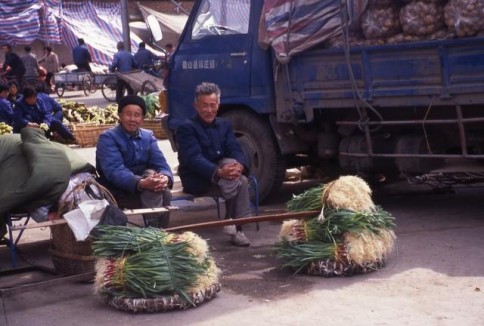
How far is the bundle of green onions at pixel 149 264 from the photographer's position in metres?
5.08

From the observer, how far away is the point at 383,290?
5.46 meters

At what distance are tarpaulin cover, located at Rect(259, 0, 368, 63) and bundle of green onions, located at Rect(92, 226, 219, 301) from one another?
3.23 meters

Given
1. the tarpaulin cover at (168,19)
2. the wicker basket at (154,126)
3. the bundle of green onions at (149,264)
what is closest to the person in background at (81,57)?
the tarpaulin cover at (168,19)

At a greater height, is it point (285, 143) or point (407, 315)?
point (285, 143)

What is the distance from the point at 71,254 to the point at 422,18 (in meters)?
3.69

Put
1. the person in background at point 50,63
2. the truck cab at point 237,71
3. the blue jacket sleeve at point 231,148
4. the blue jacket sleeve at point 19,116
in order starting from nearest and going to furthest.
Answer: the blue jacket sleeve at point 231,148 → the truck cab at point 237,71 → the blue jacket sleeve at point 19,116 → the person in background at point 50,63

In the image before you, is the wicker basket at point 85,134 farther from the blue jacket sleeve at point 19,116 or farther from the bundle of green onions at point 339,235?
the bundle of green onions at point 339,235

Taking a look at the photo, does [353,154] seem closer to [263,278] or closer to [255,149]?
[255,149]

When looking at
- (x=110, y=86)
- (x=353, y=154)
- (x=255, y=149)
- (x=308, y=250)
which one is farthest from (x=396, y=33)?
(x=110, y=86)

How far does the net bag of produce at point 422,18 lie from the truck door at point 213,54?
178 cm

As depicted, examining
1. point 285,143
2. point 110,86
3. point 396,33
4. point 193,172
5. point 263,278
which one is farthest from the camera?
point 110,86

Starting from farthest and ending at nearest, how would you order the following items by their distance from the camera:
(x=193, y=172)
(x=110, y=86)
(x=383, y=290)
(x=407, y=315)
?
(x=110, y=86) → (x=193, y=172) → (x=383, y=290) → (x=407, y=315)

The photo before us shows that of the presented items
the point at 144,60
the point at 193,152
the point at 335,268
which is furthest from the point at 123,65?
the point at 335,268

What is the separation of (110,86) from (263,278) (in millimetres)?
20906
